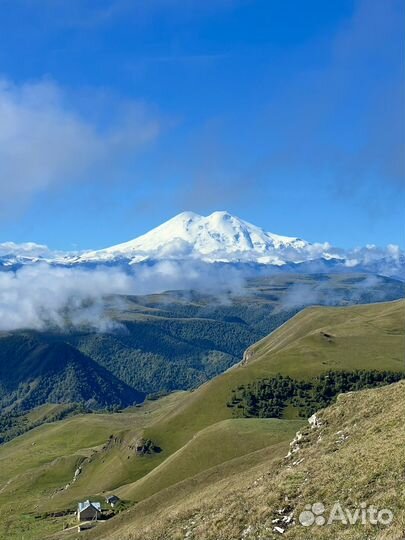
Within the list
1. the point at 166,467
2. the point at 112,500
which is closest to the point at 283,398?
the point at 166,467

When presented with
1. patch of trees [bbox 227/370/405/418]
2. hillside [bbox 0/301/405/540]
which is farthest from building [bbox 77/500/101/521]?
patch of trees [bbox 227/370/405/418]

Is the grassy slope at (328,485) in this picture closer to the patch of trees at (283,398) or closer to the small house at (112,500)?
the small house at (112,500)

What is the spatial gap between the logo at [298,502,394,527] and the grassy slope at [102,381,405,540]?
39 cm

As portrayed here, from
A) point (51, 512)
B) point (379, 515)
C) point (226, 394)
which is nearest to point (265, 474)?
point (379, 515)

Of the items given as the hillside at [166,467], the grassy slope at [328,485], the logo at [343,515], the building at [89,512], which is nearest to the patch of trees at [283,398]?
the hillside at [166,467]

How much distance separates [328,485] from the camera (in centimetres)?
3891

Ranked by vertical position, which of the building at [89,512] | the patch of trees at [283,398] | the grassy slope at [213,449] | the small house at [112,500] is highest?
the grassy slope at [213,449]

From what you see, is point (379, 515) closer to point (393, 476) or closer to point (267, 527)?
point (393, 476)

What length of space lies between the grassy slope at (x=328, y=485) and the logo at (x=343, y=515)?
386 mm

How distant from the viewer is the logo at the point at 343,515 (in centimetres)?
3147

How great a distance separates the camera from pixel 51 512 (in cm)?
12450

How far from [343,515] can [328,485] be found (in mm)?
4942

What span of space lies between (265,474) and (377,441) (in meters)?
16.9

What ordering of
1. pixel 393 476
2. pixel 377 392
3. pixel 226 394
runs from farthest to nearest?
pixel 226 394
pixel 377 392
pixel 393 476
